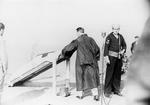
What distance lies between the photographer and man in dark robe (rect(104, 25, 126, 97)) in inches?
45.1

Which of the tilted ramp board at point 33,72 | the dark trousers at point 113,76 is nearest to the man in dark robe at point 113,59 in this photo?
the dark trousers at point 113,76

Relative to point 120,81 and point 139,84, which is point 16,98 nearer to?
point 120,81

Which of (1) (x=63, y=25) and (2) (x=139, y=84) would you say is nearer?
(2) (x=139, y=84)

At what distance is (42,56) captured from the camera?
112 centimetres

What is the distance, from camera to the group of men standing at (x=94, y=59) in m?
1.13

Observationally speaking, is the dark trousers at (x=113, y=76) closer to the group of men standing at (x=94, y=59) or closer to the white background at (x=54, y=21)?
the group of men standing at (x=94, y=59)

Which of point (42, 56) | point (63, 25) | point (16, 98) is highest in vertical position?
point (63, 25)

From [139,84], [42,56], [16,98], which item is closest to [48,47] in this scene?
[42,56]

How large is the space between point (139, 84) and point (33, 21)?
1044mm

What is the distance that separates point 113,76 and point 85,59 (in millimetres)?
163

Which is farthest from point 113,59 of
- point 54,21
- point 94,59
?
point 54,21

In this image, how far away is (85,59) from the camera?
1.20 metres

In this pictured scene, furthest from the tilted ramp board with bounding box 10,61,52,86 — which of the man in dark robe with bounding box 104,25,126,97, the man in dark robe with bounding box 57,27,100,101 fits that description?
the man in dark robe with bounding box 104,25,126,97

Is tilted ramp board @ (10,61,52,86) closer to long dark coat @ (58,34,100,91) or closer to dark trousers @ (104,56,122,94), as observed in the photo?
long dark coat @ (58,34,100,91)
